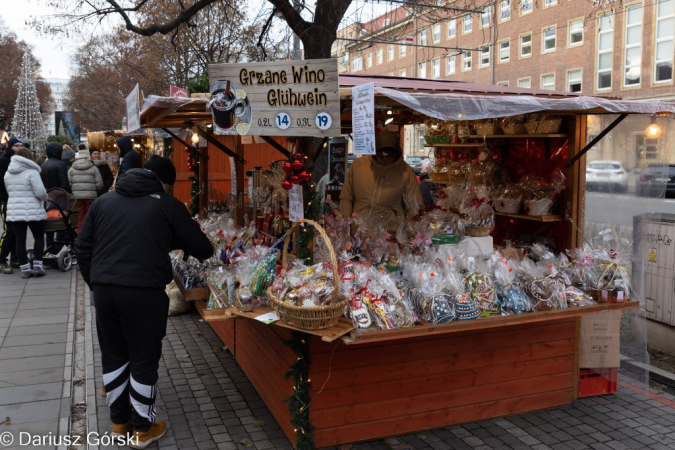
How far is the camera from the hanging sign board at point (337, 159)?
8117mm

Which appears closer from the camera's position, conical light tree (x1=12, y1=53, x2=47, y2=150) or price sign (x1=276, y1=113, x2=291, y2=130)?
price sign (x1=276, y1=113, x2=291, y2=130)

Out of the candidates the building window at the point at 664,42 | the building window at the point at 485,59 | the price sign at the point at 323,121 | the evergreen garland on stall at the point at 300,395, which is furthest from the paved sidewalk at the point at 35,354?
the building window at the point at 485,59

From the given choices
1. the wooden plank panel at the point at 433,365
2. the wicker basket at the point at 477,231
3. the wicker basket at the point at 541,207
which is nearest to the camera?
the wooden plank panel at the point at 433,365

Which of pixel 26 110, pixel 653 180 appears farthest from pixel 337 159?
pixel 26 110

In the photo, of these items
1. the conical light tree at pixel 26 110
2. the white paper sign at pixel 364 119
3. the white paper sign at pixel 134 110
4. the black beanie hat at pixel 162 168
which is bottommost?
the black beanie hat at pixel 162 168

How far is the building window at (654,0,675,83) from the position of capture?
25969 millimetres

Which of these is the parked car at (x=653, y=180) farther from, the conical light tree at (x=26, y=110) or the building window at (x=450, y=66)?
the conical light tree at (x=26, y=110)

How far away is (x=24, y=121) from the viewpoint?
36469mm

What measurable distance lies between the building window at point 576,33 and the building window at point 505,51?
4.65 m

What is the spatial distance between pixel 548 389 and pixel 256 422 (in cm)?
234

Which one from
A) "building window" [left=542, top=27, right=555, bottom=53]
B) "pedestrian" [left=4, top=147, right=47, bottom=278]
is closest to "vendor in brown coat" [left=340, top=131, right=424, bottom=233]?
"pedestrian" [left=4, top=147, right=47, bottom=278]

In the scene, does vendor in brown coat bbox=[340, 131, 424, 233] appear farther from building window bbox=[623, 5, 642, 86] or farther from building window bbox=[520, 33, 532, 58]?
building window bbox=[520, 33, 532, 58]

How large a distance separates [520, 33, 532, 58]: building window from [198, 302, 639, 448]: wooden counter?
3258cm

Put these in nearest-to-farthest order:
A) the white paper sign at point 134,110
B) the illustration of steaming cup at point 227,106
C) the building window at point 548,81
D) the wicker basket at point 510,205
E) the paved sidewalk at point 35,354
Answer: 1. the illustration of steaming cup at point 227,106
2. the paved sidewalk at point 35,354
3. the white paper sign at point 134,110
4. the wicker basket at point 510,205
5. the building window at point 548,81
